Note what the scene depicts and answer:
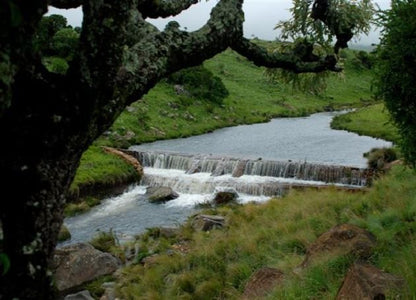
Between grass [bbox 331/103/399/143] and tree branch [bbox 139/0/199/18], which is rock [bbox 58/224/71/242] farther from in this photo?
grass [bbox 331/103/399/143]

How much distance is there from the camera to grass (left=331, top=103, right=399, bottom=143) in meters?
41.1

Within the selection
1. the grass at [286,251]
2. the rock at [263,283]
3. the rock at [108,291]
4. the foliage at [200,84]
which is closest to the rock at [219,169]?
the grass at [286,251]

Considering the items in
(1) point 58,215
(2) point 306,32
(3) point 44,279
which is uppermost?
(2) point 306,32

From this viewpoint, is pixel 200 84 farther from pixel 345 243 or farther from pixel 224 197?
pixel 345 243

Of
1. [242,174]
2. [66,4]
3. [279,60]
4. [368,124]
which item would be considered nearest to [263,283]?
[279,60]

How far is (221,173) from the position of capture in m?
27.6

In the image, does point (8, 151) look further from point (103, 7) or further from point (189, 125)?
point (189, 125)

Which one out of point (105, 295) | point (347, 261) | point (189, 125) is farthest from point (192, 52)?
point (189, 125)

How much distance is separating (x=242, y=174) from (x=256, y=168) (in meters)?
0.94

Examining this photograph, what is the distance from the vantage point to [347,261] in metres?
8.04

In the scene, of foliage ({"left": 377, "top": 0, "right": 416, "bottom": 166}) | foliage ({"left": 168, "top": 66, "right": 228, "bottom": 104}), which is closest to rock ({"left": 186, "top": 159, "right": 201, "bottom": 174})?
foliage ({"left": 377, "top": 0, "right": 416, "bottom": 166})

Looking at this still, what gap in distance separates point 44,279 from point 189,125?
42281mm

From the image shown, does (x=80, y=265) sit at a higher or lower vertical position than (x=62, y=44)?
lower

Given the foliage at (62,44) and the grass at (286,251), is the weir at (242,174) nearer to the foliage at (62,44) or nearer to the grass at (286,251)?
the grass at (286,251)
